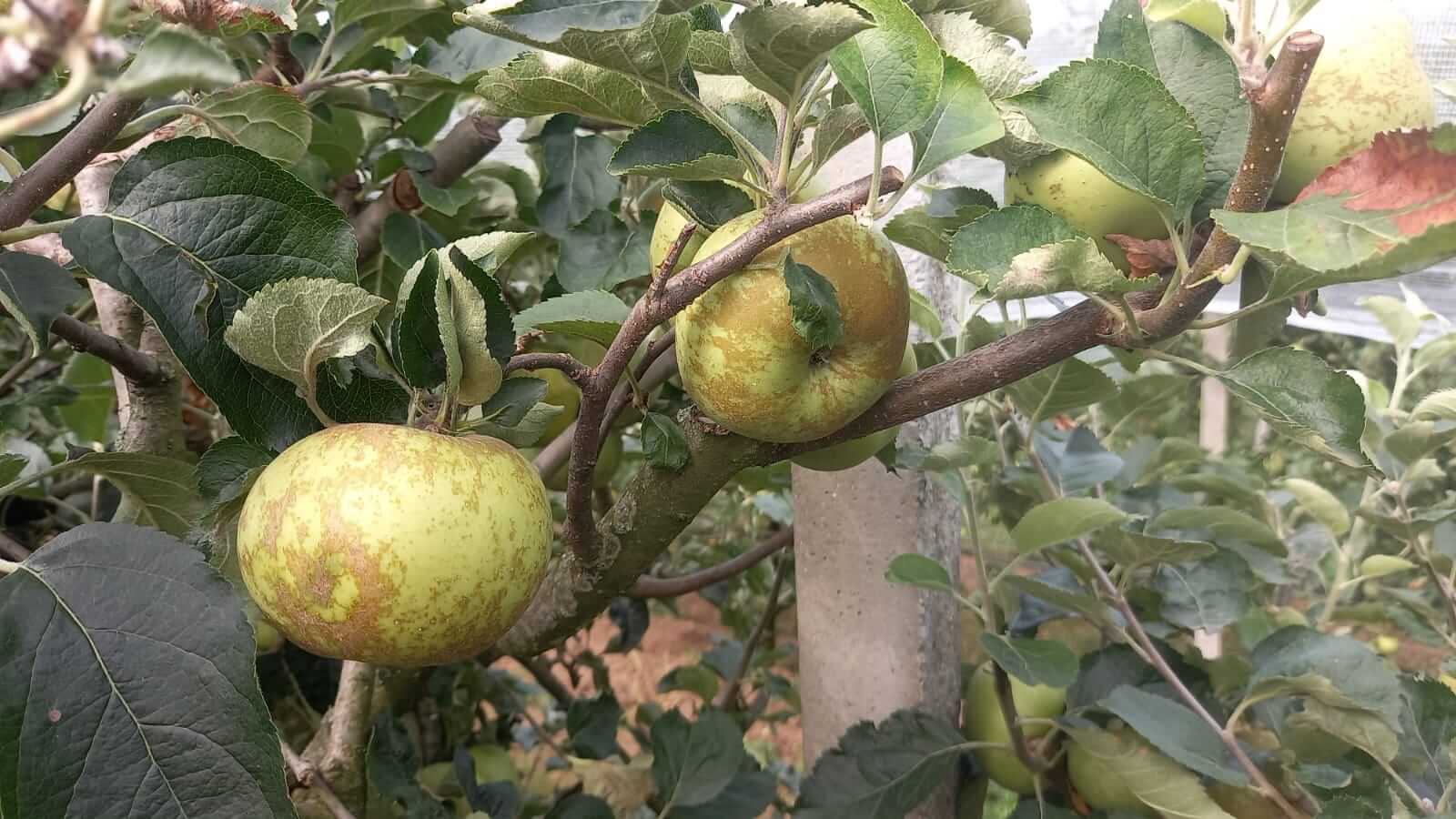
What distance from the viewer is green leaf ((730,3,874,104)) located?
0.37 meters

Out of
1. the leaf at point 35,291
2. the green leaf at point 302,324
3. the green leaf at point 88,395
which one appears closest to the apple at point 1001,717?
the green leaf at point 302,324

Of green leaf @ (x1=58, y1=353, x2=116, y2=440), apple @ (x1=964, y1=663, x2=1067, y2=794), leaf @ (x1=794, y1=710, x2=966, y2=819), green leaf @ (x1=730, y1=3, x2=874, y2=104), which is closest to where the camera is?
green leaf @ (x1=730, y1=3, x2=874, y2=104)

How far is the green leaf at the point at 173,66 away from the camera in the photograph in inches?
9.8

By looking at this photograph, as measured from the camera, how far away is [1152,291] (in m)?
0.49

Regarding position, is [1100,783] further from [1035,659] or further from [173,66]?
[173,66]

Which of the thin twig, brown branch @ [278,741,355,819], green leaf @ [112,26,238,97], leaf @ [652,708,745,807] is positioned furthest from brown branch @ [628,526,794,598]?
green leaf @ [112,26,238,97]

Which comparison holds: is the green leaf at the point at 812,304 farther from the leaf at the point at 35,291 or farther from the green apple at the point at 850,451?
the leaf at the point at 35,291

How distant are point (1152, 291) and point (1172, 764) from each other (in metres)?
0.53

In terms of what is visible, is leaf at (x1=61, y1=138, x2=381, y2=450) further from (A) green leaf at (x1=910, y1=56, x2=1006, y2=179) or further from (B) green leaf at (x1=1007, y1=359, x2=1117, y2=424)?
(B) green leaf at (x1=1007, y1=359, x2=1117, y2=424)

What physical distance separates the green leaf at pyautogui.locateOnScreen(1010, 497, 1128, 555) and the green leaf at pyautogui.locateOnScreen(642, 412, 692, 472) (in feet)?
1.12

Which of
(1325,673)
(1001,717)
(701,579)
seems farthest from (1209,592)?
(701,579)

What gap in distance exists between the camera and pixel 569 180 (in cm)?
86

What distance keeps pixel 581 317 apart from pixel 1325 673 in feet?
2.44

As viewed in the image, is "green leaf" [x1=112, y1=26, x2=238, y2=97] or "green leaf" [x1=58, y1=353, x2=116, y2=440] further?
"green leaf" [x1=58, y1=353, x2=116, y2=440]
